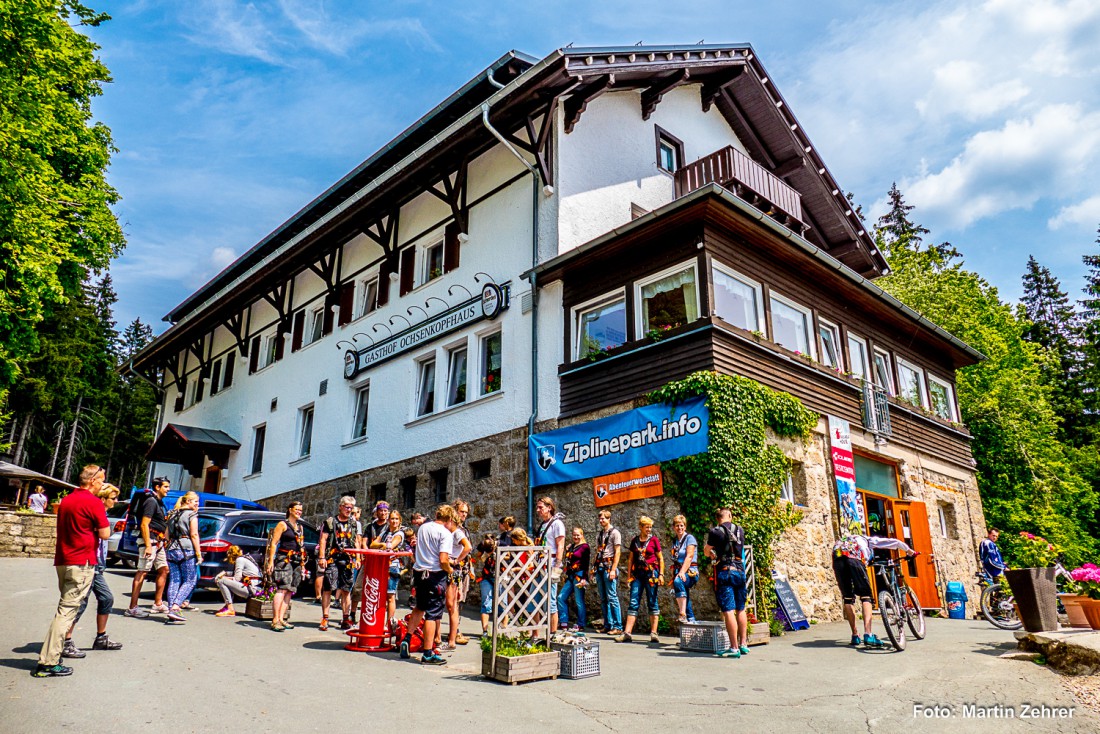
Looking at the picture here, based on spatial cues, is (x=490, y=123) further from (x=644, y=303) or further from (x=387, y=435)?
(x=387, y=435)

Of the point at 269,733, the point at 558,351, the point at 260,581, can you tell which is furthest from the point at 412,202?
the point at 269,733

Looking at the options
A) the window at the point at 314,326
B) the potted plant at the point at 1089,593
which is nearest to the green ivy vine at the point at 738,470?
the potted plant at the point at 1089,593

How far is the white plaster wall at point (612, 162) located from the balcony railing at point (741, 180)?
638mm

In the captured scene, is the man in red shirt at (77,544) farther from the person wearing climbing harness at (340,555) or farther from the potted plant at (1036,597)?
the potted plant at (1036,597)

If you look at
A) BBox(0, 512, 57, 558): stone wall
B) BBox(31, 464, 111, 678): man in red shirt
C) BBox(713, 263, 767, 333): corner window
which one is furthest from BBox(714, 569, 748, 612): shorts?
BBox(0, 512, 57, 558): stone wall

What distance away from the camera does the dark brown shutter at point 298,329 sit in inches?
936

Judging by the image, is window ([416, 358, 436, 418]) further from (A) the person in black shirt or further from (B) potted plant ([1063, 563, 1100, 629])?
(B) potted plant ([1063, 563, 1100, 629])

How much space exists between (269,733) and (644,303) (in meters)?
9.89

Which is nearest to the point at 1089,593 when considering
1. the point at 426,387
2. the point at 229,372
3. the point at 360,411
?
the point at 426,387

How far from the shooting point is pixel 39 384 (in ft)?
118

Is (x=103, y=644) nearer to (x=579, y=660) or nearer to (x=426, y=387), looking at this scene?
(x=579, y=660)

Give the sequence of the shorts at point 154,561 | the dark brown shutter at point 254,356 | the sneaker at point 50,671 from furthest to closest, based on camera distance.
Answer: the dark brown shutter at point 254,356 < the shorts at point 154,561 < the sneaker at point 50,671

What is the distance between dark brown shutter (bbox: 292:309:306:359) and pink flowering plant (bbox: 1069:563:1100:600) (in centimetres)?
2059

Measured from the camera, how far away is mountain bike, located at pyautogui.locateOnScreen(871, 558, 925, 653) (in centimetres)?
948
